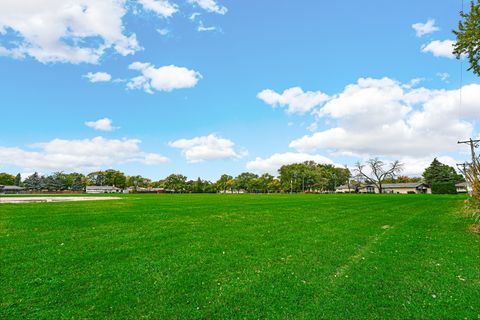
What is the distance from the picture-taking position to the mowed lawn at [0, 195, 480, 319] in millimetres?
4953

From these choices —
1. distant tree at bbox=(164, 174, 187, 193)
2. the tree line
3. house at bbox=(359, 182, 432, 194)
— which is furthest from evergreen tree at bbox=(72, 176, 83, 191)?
house at bbox=(359, 182, 432, 194)

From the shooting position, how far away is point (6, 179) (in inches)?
5625

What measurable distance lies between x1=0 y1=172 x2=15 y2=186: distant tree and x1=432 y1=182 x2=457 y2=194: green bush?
17215 cm

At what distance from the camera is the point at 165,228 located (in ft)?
41.5

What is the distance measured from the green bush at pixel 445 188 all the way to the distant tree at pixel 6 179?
565ft

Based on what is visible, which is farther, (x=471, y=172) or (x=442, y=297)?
(x=471, y=172)

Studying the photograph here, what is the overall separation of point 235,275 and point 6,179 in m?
176

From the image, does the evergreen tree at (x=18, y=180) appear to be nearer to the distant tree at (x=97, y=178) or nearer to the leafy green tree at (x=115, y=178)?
the distant tree at (x=97, y=178)

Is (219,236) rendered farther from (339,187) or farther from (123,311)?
(339,187)

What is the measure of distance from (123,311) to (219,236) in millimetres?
6261

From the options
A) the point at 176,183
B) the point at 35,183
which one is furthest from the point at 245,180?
the point at 35,183

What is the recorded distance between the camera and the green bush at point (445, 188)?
71.3 m

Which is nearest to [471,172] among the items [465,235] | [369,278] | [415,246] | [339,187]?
[465,235]

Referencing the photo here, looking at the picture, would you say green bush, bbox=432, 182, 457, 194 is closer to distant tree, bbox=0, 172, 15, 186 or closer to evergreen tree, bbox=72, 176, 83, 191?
evergreen tree, bbox=72, 176, 83, 191
